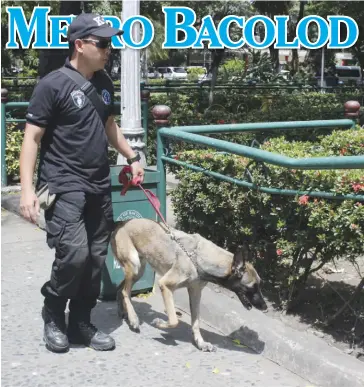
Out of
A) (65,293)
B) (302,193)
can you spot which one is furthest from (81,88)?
(302,193)

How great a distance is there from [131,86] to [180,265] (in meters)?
4.94

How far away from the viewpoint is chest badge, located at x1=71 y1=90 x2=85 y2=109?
418cm

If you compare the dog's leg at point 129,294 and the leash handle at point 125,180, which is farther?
the leash handle at point 125,180

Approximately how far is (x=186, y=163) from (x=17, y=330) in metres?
1.87

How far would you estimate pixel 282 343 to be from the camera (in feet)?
14.3

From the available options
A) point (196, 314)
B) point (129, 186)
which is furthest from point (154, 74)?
point (196, 314)

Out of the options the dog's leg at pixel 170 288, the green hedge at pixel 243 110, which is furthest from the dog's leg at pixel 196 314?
the green hedge at pixel 243 110

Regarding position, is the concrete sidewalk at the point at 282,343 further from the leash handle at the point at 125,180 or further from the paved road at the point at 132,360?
the leash handle at the point at 125,180

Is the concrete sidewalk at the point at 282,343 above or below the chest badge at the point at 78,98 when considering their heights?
below

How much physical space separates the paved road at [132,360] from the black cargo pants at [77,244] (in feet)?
1.16

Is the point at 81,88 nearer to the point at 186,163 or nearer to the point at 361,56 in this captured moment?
the point at 186,163

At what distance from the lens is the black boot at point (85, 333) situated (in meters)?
4.51

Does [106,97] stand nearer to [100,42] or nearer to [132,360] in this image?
[100,42]

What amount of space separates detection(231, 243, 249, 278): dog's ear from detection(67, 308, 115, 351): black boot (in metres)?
0.94
